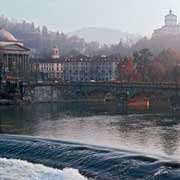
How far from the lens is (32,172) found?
24484 millimetres

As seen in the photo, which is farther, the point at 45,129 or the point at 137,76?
the point at 137,76

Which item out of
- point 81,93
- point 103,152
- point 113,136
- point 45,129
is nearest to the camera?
point 103,152

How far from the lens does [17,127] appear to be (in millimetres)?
41625

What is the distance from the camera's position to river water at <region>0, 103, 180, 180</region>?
23.8m

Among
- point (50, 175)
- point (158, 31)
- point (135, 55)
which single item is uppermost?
point (158, 31)

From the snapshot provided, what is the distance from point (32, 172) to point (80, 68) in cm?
8468

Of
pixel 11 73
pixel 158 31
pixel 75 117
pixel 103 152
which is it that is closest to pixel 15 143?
pixel 103 152

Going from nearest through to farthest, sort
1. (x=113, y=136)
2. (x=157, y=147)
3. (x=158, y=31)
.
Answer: (x=157, y=147) → (x=113, y=136) → (x=158, y=31)

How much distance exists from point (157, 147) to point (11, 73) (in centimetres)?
6280

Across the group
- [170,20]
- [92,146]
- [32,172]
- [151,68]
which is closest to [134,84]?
[151,68]

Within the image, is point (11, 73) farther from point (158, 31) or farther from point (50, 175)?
point (158, 31)

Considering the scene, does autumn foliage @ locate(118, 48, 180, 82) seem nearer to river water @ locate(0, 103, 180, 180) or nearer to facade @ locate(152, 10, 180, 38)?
river water @ locate(0, 103, 180, 180)

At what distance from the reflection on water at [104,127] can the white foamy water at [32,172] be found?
6322 millimetres

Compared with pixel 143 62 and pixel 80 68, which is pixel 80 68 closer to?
pixel 80 68
